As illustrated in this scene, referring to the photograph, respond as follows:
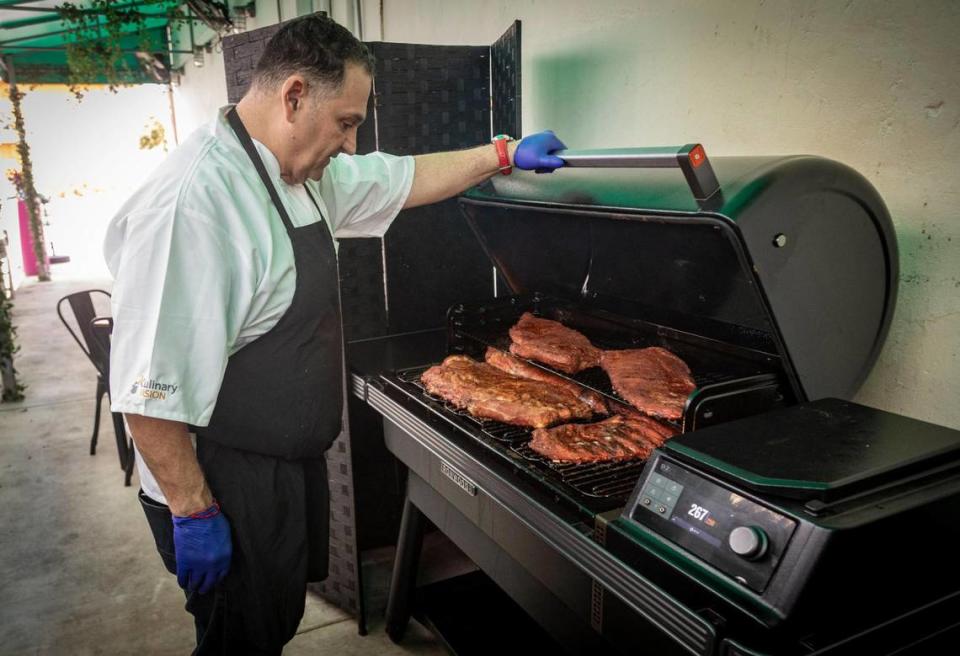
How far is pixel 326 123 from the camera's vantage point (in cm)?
192

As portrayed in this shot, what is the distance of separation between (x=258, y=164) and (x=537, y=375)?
42.2 inches

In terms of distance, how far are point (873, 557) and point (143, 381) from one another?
1531 millimetres

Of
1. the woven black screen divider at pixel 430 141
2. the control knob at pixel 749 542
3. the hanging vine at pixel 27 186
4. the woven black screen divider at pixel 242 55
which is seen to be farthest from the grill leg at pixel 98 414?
the hanging vine at pixel 27 186

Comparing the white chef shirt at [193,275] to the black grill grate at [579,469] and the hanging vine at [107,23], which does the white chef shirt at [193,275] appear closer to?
the black grill grate at [579,469]

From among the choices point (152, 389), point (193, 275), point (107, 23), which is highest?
point (107, 23)

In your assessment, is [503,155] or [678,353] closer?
[678,353]

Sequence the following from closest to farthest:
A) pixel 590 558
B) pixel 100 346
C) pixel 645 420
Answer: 1. pixel 590 558
2. pixel 645 420
3. pixel 100 346

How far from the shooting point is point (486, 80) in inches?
122

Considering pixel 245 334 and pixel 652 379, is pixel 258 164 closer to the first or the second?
pixel 245 334

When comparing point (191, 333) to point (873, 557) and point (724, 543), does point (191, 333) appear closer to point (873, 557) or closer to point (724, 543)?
point (724, 543)

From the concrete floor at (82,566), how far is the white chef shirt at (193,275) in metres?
1.82

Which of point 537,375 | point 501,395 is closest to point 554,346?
point 537,375

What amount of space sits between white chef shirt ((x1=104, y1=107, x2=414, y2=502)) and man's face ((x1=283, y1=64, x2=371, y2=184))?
0.34 feet

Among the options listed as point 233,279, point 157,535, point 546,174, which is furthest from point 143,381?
point 546,174
